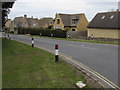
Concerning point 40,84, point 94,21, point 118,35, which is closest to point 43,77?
point 40,84

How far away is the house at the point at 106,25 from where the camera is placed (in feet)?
124

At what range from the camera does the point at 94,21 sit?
43.6 meters

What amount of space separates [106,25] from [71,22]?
16.1 metres

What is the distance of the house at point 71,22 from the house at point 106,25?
9020mm

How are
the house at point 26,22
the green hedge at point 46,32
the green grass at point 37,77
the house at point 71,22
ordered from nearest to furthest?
1. the green grass at point 37,77
2. the green hedge at point 46,32
3. the house at point 71,22
4. the house at point 26,22

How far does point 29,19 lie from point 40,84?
82858mm

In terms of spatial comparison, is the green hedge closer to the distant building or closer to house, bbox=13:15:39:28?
the distant building

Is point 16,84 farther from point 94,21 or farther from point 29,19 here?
point 29,19

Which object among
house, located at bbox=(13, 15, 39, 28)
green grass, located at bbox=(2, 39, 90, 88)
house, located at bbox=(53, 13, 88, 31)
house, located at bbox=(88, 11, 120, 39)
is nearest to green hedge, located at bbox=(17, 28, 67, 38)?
house, located at bbox=(88, 11, 120, 39)

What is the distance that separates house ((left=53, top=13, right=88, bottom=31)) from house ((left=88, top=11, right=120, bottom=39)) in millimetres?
9020

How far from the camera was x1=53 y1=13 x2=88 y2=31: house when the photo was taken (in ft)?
175

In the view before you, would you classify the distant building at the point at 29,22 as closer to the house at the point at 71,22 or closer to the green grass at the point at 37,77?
the house at the point at 71,22

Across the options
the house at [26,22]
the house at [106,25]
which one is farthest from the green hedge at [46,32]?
the house at [26,22]

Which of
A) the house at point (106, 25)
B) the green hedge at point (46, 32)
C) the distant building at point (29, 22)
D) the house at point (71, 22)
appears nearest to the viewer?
the house at point (106, 25)
